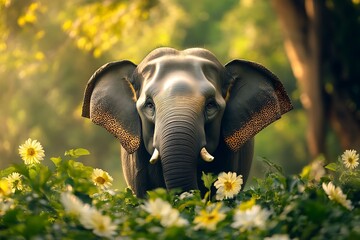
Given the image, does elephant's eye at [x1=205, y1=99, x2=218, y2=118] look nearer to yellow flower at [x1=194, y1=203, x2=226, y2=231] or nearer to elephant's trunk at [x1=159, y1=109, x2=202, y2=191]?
elephant's trunk at [x1=159, y1=109, x2=202, y2=191]

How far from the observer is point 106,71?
1176 cm

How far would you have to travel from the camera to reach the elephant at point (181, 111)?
976 cm

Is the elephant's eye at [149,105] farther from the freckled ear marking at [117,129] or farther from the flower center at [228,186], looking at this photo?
the flower center at [228,186]

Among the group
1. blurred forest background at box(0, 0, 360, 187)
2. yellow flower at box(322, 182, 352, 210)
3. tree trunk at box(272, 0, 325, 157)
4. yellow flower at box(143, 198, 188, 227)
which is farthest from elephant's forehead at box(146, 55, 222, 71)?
tree trunk at box(272, 0, 325, 157)

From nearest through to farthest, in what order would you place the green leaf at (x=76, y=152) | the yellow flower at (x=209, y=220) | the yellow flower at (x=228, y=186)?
the yellow flower at (x=209, y=220)
the yellow flower at (x=228, y=186)
the green leaf at (x=76, y=152)

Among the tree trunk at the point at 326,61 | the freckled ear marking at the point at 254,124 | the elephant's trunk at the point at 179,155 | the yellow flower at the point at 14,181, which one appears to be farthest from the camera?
the tree trunk at the point at 326,61

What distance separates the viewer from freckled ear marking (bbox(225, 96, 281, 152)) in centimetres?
1102

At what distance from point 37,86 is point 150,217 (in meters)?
48.1

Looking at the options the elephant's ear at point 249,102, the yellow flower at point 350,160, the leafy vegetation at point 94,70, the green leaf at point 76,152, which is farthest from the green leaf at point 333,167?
the leafy vegetation at point 94,70

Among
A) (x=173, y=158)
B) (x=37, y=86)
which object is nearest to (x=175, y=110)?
(x=173, y=158)

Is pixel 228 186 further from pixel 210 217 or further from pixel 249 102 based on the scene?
pixel 249 102

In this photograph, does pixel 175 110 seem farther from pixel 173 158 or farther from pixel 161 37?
pixel 161 37

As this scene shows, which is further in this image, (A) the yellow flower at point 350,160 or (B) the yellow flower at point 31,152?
(B) the yellow flower at point 31,152

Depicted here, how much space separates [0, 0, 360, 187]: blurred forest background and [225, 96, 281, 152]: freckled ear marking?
61 cm
